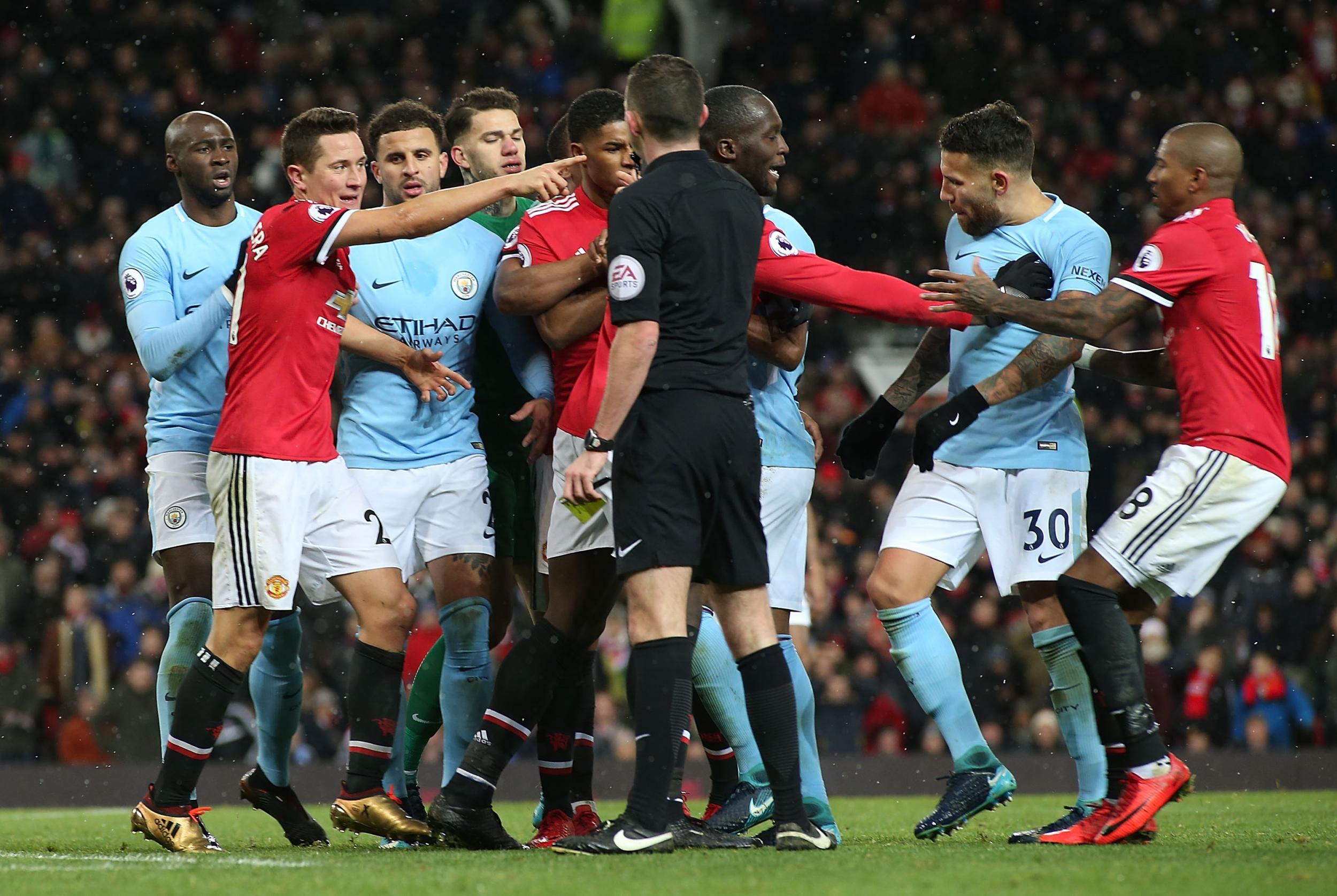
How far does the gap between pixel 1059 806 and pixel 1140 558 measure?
3.65 m

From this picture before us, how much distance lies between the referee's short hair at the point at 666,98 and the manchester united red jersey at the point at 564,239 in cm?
78

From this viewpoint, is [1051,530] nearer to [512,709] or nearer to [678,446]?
[678,446]

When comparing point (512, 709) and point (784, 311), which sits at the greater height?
point (784, 311)

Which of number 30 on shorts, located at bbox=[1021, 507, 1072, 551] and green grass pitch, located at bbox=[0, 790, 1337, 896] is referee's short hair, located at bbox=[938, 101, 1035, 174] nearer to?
number 30 on shorts, located at bbox=[1021, 507, 1072, 551]

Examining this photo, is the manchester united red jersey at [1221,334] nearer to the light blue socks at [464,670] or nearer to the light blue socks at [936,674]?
the light blue socks at [936,674]

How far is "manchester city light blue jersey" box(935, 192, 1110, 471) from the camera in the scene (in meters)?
5.78

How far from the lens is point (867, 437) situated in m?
5.83

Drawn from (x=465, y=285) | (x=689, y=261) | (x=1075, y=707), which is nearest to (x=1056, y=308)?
(x=689, y=261)

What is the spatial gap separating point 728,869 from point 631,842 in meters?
0.41

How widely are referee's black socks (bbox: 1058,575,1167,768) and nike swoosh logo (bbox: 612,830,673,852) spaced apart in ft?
5.38

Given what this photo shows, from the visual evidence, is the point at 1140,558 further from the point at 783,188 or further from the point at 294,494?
the point at 783,188

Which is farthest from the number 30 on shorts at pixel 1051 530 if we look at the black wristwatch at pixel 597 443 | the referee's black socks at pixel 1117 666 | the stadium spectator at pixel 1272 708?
the stadium spectator at pixel 1272 708

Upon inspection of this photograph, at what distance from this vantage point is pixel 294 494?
17.4 ft

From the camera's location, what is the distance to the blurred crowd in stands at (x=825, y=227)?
40.0ft
